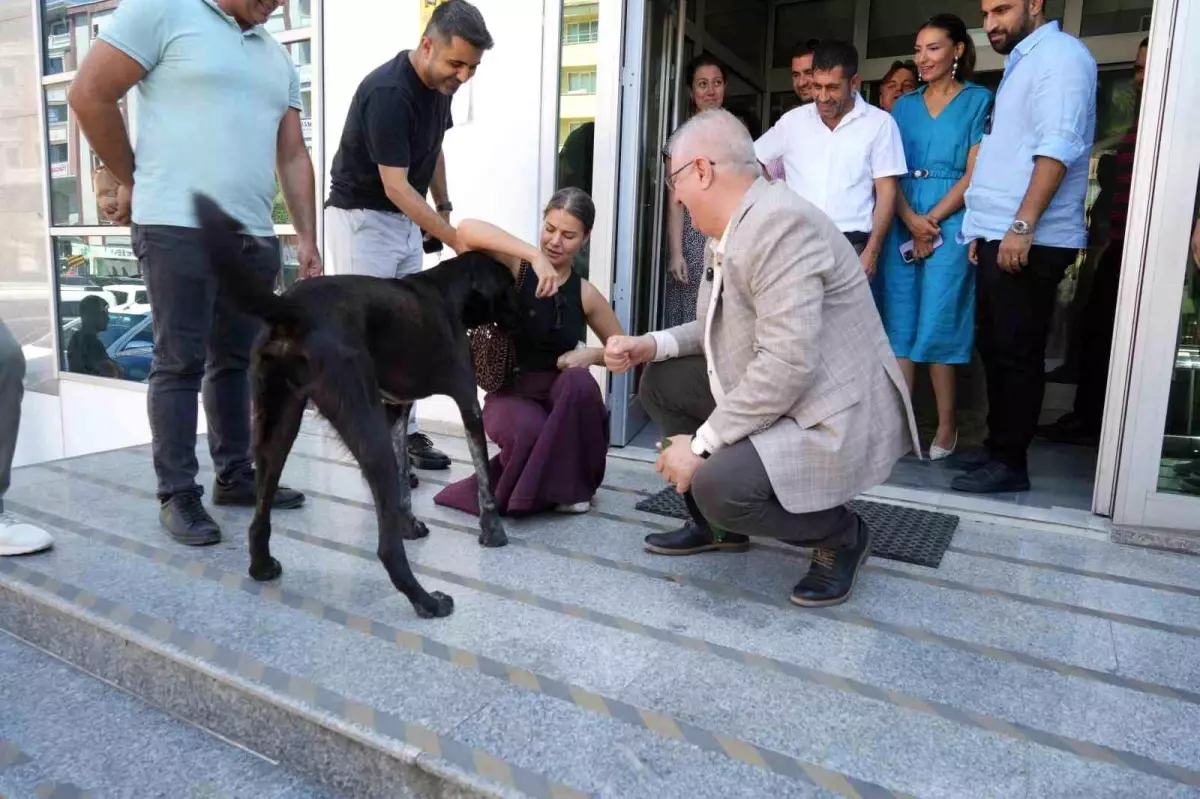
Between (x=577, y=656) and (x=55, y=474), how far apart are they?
9.20 ft

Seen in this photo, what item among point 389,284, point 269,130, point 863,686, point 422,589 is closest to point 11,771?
point 422,589

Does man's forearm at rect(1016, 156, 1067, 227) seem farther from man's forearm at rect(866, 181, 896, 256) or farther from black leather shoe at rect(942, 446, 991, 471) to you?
black leather shoe at rect(942, 446, 991, 471)

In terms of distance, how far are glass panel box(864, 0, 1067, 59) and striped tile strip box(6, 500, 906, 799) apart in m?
5.62

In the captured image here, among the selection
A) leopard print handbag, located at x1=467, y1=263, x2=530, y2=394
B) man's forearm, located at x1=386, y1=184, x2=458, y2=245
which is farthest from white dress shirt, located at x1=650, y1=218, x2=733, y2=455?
man's forearm, located at x1=386, y1=184, x2=458, y2=245

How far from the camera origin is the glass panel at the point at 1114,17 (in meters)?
5.36

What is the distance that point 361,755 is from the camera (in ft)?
5.65

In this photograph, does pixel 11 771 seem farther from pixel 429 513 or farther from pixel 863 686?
pixel 863 686

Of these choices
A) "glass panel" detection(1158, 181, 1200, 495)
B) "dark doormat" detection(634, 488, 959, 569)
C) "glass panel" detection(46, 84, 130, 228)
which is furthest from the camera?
"glass panel" detection(46, 84, 130, 228)

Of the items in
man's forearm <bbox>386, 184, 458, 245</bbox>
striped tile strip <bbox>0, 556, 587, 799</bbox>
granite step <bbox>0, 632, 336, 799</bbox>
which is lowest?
granite step <bbox>0, 632, 336, 799</bbox>

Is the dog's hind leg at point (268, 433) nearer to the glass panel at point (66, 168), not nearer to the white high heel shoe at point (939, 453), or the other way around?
the white high heel shoe at point (939, 453)

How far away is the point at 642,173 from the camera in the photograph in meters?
4.36

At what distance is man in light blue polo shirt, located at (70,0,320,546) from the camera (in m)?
2.62

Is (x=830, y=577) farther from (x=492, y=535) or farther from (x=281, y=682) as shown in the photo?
(x=281, y=682)

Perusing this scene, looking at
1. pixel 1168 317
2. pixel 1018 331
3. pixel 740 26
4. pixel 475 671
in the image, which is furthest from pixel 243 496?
pixel 740 26
